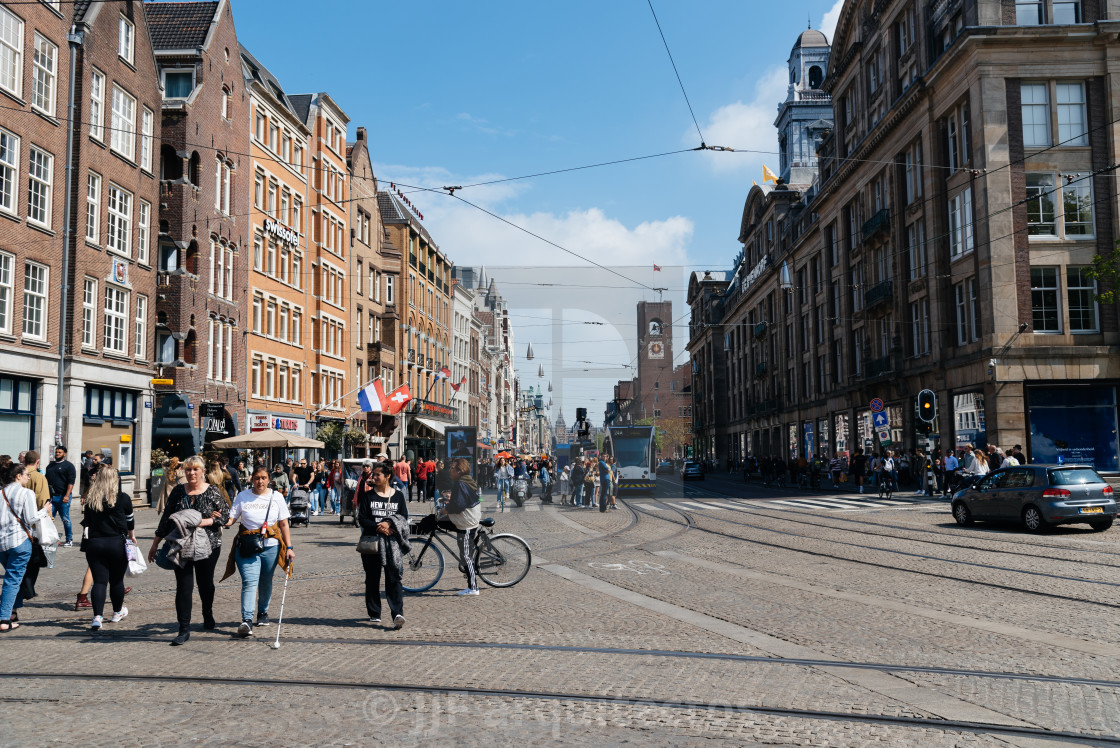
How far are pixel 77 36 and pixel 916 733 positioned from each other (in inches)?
1155

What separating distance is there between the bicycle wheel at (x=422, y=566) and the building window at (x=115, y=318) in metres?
21.1

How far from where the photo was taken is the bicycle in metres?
11.6

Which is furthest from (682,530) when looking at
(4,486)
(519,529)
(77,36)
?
(77,36)

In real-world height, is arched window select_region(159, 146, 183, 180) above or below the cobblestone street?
above

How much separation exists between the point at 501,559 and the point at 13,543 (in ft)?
17.9

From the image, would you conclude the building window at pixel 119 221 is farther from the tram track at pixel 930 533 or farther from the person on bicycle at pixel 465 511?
the person on bicycle at pixel 465 511

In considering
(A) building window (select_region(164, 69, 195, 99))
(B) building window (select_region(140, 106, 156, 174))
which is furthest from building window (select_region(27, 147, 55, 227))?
(A) building window (select_region(164, 69, 195, 99))

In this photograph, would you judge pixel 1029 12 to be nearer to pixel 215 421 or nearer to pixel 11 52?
pixel 11 52

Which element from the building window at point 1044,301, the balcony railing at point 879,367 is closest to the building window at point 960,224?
the building window at point 1044,301

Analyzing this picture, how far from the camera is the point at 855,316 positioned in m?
51.5

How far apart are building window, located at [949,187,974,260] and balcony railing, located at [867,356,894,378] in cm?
750

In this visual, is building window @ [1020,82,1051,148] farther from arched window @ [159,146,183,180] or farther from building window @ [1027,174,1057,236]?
arched window @ [159,146,183,180]

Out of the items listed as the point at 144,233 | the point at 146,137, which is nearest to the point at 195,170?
the point at 146,137

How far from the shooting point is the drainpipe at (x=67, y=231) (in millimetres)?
26005
